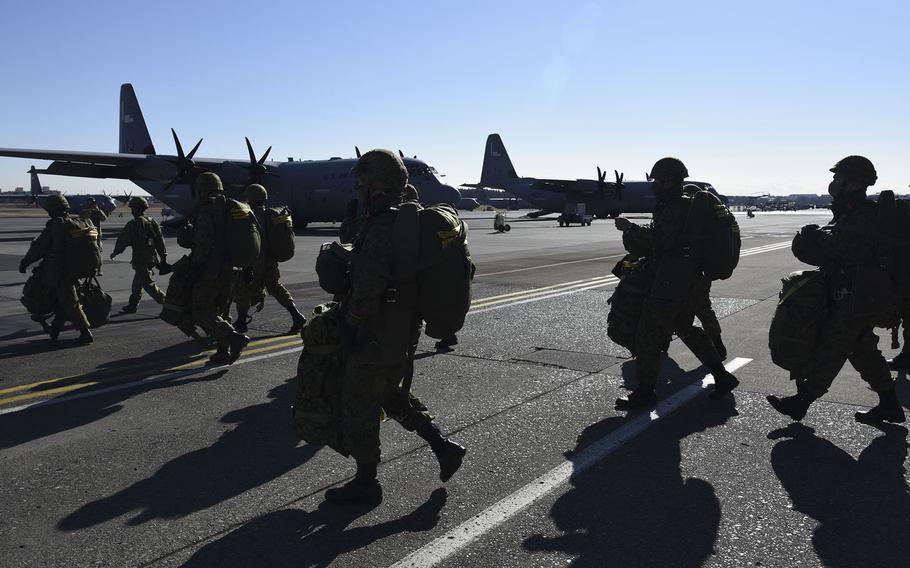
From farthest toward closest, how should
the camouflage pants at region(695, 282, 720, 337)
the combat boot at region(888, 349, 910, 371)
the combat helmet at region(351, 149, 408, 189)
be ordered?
the combat boot at region(888, 349, 910, 371) < the camouflage pants at region(695, 282, 720, 337) < the combat helmet at region(351, 149, 408, 189)

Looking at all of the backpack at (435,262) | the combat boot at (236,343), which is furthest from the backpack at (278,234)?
the backpack at (435,262)

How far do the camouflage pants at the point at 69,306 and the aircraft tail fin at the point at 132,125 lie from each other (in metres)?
33.1

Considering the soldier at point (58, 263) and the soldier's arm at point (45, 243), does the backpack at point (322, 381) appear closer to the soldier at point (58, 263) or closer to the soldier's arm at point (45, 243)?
the soldier at point (58, 263)

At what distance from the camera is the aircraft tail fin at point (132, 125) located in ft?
128

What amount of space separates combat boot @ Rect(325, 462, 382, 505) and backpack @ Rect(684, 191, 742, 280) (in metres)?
3.38

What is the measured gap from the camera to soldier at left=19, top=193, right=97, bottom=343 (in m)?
8.56

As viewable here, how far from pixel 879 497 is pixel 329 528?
10.7 feet

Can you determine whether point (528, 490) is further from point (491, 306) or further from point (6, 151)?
point (6, 151)

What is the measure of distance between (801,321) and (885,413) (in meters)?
0.99

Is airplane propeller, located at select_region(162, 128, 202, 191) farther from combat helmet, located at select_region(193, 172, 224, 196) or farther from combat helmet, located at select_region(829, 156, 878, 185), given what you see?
combat helmet, located at select_region(829, 156, 878, 185)

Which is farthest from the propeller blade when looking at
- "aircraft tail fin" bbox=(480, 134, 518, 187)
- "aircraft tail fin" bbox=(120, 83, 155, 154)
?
"aircraft tail fin" bbox=(480, 134, 518, 187)

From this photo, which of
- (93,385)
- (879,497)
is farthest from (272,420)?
(879,497)

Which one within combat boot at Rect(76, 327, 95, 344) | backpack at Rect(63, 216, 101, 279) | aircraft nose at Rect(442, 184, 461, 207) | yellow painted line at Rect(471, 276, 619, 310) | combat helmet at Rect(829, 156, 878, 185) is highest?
aircraft nose at Rect(442, 184, 461, 207)

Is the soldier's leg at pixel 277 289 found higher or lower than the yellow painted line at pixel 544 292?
higher
